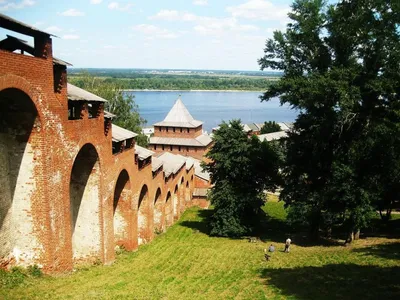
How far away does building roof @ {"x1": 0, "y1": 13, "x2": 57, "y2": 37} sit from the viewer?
11479 mm

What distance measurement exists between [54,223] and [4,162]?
8.93 ft

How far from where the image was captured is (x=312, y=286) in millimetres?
13539

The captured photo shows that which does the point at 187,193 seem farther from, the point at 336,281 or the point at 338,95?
the point at 336,281

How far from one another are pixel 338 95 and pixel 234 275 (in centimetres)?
1016

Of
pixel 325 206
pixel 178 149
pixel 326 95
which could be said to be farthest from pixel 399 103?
pixel 178 149

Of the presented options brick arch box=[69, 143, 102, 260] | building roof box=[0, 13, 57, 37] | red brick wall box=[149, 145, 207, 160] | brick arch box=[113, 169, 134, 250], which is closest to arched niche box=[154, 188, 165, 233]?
brick arch box=[113, 169, 134, 250]

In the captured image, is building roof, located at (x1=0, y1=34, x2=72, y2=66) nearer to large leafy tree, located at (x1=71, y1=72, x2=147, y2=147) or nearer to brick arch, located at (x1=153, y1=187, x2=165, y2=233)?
brick arch, located at (x1=153, y1=187, x2=165, y2=233)

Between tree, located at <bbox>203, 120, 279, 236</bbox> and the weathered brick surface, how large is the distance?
9695mm

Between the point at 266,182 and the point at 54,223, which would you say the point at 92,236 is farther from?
the point at 266,182

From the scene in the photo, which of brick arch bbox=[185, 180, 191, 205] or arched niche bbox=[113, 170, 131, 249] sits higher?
arched niche bbox=[113, 170, 131, 249]

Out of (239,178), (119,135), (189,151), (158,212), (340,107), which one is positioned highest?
(340,107)

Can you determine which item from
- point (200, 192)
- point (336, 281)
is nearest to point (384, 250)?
point (336, 281)

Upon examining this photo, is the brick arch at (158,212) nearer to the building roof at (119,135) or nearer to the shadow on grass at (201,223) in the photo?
the shadow on grass at (201,223)

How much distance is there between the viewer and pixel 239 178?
27703 millimetres
